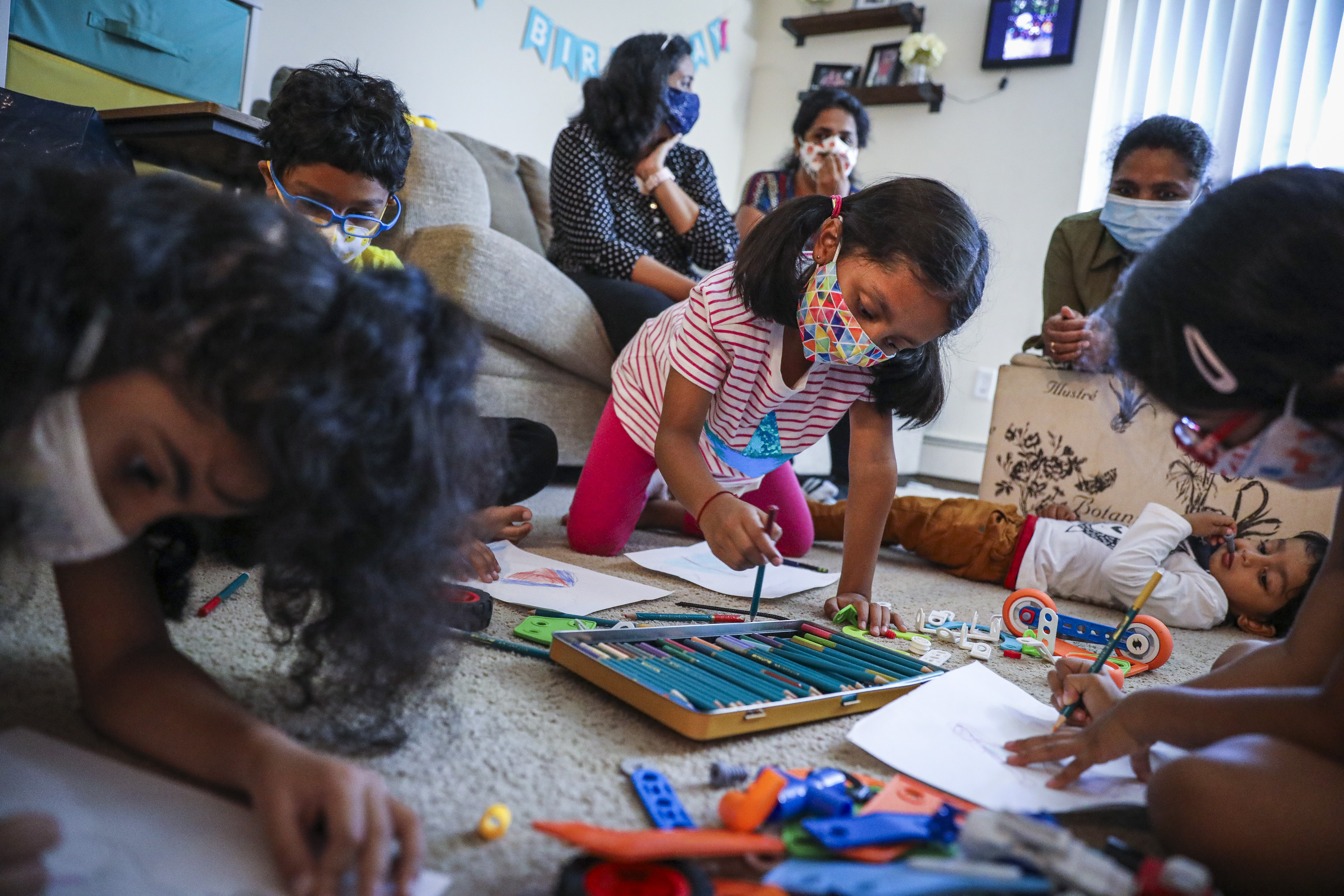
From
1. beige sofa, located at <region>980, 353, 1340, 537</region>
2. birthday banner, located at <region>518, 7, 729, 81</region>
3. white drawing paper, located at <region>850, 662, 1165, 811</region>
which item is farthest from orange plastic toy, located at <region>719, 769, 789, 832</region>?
birthday banner, located at <region>518, 7, 729, 81</region>

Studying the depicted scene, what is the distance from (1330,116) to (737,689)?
2.89 m

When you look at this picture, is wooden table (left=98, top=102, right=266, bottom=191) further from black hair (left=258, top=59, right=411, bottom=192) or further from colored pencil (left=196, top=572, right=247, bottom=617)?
colored pencil (left=196, top=572, right=247, bottom=617)

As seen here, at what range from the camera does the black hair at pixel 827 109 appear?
2020mm

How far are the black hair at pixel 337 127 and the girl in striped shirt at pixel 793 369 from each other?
46cm

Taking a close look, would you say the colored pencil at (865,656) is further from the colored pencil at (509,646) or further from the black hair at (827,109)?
the black hair at (827,109)

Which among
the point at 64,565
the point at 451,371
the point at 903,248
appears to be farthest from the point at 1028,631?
the point at 64,565

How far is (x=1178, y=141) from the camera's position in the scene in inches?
66.1

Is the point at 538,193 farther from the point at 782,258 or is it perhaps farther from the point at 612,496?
the point at 782,258

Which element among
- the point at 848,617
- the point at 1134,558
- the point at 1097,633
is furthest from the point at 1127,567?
the point at 848,617

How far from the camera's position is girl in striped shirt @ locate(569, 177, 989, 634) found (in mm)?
969

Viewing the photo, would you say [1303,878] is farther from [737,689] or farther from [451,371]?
[451,371]

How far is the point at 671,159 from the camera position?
196 cm

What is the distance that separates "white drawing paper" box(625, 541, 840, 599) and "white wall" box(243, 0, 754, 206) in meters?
1.38

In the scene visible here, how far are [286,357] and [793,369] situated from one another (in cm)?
80
